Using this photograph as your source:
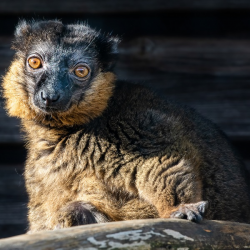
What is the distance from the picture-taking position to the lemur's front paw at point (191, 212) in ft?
12.8

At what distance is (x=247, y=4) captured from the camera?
6348 mm

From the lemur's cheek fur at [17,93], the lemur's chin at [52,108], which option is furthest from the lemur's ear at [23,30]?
the lemur's chin at [52,108]

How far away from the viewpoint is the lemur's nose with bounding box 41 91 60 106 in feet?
14.7

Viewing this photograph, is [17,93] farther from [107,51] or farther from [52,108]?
[107,51]

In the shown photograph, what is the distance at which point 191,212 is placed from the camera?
396 centimetres

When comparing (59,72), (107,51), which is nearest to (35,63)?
(59,72)

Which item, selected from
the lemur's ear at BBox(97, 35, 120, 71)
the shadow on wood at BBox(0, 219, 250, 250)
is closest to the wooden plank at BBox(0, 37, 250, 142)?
the lemur's ear at BBox(97, 35, 120, 71)

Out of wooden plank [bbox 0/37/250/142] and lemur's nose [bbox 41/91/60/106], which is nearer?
lemur's nose [bbox 41/91/60/106]

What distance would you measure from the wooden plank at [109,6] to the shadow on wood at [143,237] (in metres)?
3.14

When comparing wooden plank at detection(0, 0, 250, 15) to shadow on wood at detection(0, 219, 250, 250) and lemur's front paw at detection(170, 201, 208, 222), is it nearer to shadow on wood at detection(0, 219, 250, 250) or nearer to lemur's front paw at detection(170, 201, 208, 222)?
lemur's front paw at detection(170, 201, 208, 222)

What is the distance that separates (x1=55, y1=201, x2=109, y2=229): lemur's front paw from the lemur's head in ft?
2.43

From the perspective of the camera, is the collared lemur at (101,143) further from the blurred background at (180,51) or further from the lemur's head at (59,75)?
the blurred background at (180,51)

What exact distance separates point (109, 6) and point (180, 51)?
0.93m

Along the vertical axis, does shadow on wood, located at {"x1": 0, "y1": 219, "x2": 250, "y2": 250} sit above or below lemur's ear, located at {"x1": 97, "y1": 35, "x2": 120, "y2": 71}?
below
